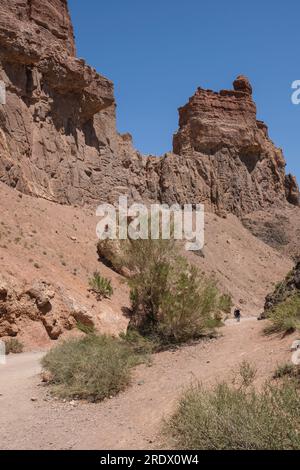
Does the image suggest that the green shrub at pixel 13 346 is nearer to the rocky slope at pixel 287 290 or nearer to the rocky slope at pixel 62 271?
the rocky slope at pixel 62 271

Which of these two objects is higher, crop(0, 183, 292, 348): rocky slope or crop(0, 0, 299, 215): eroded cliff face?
crop(0, 0, 299, 215): eroded cliff face

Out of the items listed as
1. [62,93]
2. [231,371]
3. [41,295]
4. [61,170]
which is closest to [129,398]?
[231,371]

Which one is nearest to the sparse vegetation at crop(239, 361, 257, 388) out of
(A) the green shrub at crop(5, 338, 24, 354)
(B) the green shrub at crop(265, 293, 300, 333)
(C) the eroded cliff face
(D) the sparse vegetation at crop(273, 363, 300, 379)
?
(D) the sparse vegetation at crop(273, 363, 300, 379)

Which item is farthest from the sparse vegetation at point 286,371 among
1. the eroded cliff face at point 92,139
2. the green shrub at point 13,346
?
the eroded cliff face at point 92,139

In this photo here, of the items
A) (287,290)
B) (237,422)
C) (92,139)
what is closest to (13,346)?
(287,290)

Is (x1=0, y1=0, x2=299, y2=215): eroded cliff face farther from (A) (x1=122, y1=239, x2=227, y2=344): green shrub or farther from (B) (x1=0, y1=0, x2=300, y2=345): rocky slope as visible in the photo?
(A) (x1=122, y1=239, x2=227, y2=344): green shrub

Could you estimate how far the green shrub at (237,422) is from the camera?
14.0 feet

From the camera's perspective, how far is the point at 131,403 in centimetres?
702

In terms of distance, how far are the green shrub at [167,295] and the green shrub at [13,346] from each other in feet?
16.6

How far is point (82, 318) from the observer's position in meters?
17.6

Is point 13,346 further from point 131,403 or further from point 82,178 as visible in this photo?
point 82,178

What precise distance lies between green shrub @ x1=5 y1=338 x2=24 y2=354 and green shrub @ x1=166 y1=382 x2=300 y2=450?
10399mm

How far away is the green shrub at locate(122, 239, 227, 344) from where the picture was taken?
10906mm
